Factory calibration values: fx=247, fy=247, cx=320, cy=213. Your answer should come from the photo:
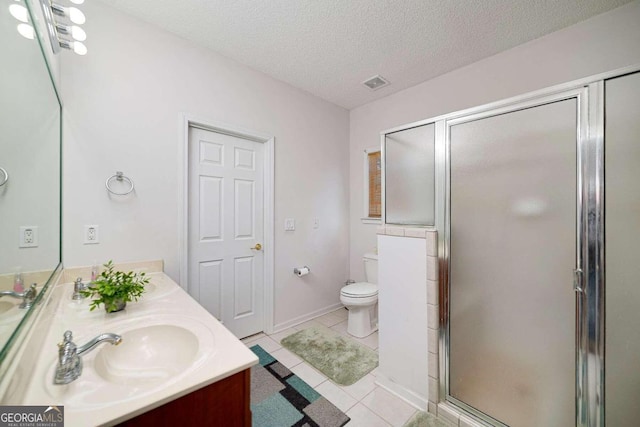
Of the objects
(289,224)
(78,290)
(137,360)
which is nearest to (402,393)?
(137,360)

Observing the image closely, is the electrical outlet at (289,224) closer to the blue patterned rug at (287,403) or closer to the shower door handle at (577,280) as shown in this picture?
the blue patterned rug at (287,403)

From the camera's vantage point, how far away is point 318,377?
188 centimetres

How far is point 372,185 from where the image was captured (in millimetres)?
3150

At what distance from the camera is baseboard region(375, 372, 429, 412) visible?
5.11 feet

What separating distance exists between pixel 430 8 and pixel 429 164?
1.10 meters

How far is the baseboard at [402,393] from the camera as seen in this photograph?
1558mm

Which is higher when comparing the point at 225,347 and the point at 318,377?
the point at 225,347

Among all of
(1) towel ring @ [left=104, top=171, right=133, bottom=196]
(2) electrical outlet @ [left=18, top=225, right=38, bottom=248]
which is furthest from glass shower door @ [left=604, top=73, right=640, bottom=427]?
(1) towel ring @ [left=104, top=171, right=133, bottom=196]

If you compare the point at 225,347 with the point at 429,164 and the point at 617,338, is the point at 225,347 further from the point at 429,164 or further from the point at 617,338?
the point at 617,338

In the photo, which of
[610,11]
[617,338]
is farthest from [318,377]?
[610,11]

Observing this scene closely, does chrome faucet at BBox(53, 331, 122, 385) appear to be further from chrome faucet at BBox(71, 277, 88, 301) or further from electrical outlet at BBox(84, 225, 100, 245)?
electrical outlet at BBox(84, 225, 100, 245)

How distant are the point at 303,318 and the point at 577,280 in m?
2.34

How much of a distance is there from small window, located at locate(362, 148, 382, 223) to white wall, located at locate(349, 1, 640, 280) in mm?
86

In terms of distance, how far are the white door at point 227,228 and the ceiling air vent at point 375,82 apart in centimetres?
135
